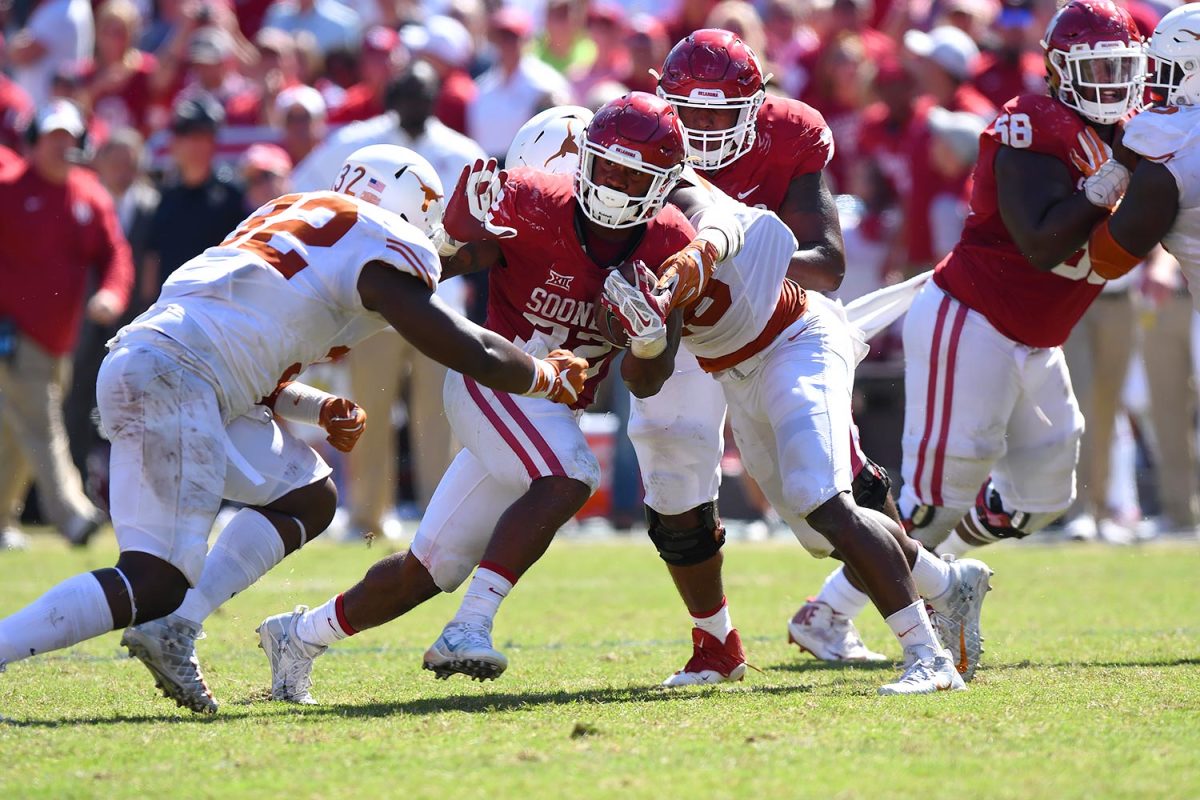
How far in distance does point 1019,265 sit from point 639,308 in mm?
2094

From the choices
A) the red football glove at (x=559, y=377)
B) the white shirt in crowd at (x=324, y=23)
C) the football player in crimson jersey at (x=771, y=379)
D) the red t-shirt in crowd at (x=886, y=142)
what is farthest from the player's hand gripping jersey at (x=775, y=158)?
the white shirt in crowd at (x=324, y=23)

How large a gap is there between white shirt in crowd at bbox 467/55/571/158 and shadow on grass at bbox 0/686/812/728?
643 cm

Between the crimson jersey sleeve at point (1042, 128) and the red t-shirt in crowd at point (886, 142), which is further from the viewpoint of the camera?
the red t-shirt in crowd at point (886, 142)

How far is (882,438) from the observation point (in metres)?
11.6

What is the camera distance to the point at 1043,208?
5.99 metres

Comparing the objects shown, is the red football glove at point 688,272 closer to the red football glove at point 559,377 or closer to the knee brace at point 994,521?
the red football glove at point 559,377

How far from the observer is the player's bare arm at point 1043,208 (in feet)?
19.4

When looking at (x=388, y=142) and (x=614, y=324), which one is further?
(x=388, y=142)

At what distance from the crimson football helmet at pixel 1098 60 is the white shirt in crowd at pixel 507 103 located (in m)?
5.54

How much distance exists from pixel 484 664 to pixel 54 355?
6.65 meters

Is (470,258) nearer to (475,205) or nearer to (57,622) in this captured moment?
(475,205)

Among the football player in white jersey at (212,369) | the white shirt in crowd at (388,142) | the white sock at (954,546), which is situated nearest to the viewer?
the football player in white jersey at (212,369)

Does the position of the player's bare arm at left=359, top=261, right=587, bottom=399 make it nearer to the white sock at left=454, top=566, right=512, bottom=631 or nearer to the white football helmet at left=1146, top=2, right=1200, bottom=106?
the white sock at left=454, top=566, right=512, bottom=631

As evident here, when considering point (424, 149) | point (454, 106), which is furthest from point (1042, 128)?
point (454, 106)
